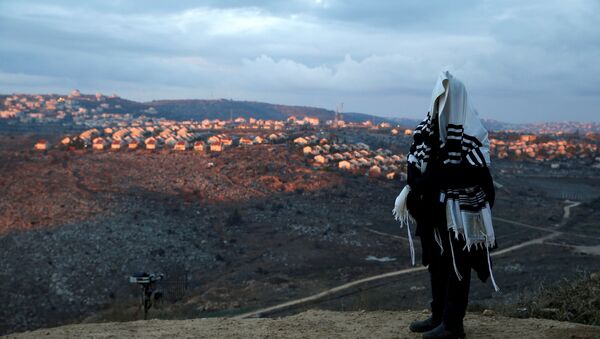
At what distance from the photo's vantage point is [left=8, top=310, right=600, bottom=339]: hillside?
525 centimetres

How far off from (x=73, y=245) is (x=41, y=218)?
5.72 meters

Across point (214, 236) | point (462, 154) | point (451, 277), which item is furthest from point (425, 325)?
point (214, 236)

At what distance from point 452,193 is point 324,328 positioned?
197 cm

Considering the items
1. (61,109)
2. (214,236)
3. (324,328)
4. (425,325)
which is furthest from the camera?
(61,109)

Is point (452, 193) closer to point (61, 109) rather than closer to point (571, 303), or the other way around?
point (571, 303)

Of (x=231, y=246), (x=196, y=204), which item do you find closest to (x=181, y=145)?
(x=196, y=204)

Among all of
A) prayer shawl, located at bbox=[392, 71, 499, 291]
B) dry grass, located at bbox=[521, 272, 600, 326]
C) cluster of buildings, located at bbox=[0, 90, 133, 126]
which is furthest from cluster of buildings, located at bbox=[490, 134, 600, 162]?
prayer shawl, located at bbox=[392, 71, 499, 291]

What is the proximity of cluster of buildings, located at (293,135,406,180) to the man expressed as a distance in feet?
159

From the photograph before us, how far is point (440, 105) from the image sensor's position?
15.4 ft

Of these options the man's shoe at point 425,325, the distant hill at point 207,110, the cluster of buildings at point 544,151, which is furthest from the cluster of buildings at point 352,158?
the distant hill at point 207,110

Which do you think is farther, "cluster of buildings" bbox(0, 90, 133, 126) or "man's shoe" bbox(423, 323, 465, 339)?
"cluster of buildings" bbox(0, 90, 133, 126)

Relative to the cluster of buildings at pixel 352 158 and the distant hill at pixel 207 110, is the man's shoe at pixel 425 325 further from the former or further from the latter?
the distant hill at pixel 207 110

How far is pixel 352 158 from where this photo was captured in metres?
62.9

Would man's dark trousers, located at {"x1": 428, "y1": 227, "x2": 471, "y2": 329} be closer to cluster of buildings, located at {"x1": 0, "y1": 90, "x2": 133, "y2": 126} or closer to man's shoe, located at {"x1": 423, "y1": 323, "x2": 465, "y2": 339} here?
man's shoe, located at {"x1": 423, "y1": 323, "x2": 465, "y2": 339}
